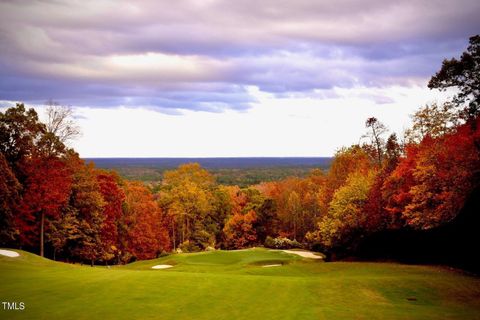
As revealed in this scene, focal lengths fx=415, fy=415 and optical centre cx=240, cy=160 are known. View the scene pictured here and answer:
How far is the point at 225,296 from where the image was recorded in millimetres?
17125

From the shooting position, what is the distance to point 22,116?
120 ft

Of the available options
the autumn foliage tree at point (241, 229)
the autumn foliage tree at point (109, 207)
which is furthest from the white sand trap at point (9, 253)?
the autumn foliage tree at point (241, 229)

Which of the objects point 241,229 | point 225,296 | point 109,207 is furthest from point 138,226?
point 225,296

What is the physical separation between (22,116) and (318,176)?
49.5 m

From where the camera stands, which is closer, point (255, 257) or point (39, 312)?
point (39, 312)

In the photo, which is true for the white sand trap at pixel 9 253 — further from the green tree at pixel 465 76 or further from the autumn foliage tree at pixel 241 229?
the autumn foliage tree at pixel 241 229

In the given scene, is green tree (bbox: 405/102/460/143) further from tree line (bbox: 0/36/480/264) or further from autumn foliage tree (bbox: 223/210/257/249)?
autumn foliage tree (bbox: 223/210/257/249)

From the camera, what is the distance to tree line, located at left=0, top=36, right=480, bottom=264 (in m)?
27.9

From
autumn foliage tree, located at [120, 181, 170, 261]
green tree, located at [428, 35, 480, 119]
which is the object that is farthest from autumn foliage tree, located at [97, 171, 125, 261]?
green tree, located at [428, 35, 480, 119]

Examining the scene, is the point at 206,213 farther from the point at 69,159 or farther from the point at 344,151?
the point at 69,159

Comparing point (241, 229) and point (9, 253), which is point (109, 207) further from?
point (241, 229)

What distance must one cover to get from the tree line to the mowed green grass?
7.96 metres

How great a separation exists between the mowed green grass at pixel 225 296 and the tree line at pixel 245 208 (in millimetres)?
7958

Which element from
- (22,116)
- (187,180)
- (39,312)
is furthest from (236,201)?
(39,312)
